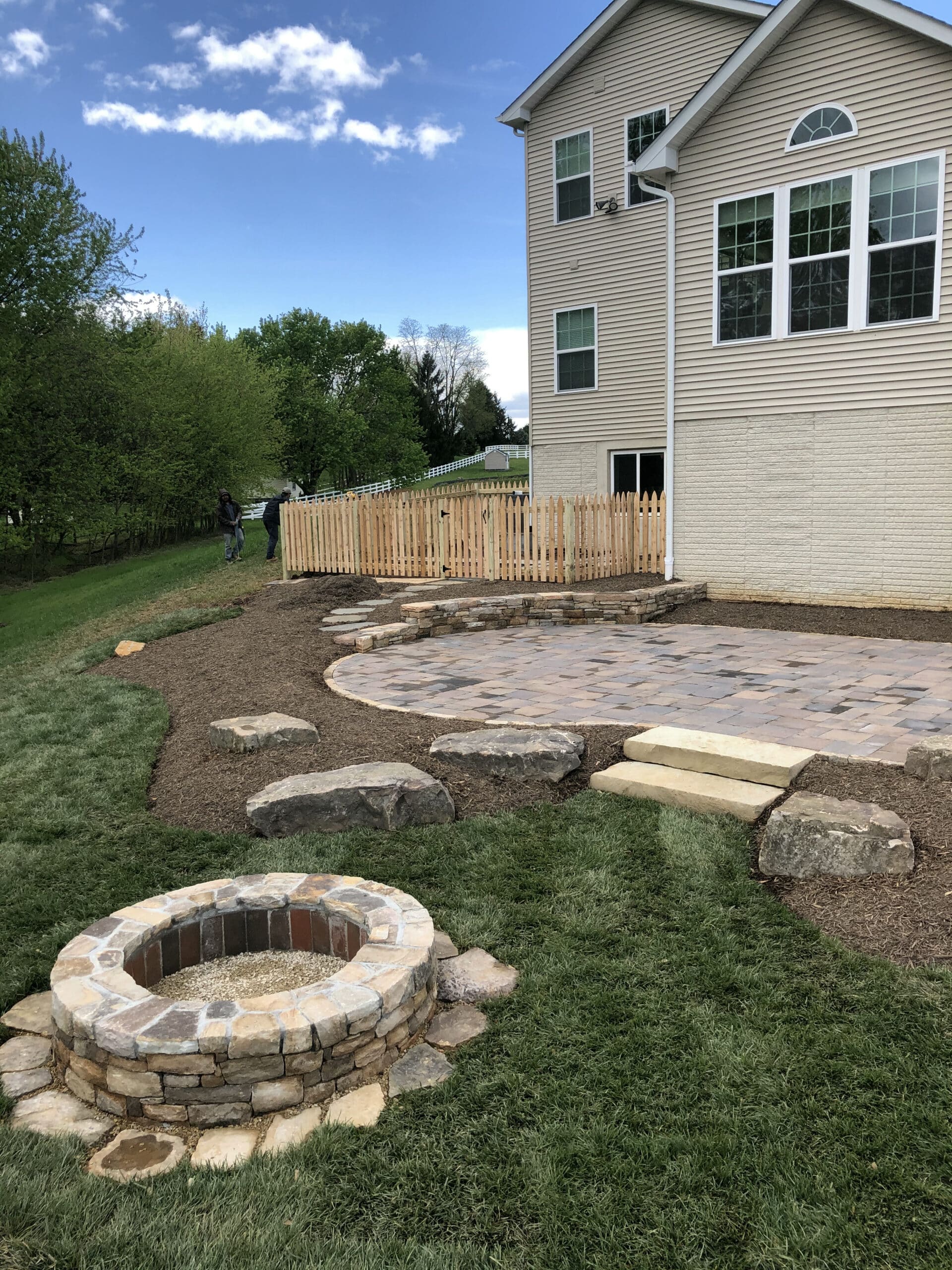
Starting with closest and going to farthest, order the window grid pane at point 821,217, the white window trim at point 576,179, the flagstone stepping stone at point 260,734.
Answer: the flagstone stepping stone at point 260,734
the window grid pane at point 821,217
the white window trim at point 576,179

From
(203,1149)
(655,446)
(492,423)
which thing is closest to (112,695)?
(203,1149)

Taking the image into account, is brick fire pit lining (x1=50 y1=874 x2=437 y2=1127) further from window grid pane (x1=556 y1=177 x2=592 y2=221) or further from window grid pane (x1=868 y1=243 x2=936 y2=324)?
window grid pane (x1=556 y1=177 x2=592 y2=221)

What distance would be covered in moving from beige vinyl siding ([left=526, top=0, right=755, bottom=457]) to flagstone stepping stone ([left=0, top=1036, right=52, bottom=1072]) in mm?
14287

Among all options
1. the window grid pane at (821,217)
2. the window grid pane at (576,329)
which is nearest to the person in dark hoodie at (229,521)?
the window grid pane at (576,329)

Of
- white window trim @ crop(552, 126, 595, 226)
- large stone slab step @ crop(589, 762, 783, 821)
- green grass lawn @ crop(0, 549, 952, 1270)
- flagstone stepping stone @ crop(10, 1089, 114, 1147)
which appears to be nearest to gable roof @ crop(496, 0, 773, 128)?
white window trim @ crop(552, 126, 595, 226)

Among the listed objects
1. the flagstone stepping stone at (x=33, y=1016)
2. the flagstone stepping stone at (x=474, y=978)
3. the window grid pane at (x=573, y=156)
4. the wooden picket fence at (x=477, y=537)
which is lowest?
the flagstone stepping stone at (x=33, y=1016)

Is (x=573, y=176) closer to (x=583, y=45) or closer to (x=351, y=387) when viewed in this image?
(x=583, y=45)

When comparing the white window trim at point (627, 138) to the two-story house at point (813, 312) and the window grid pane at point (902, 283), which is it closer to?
the two-story house at point (813, 312)

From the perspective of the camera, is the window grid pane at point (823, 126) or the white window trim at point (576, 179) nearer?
the window grid pane at point (823, 126)

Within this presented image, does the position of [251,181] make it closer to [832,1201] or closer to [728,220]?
[728,220]

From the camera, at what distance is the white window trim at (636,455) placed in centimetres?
1576

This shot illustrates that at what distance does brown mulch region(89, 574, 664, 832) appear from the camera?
5.09 meters

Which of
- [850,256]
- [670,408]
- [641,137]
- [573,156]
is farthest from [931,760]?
[573,156]

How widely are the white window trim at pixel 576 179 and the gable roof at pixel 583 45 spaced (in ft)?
2.60
